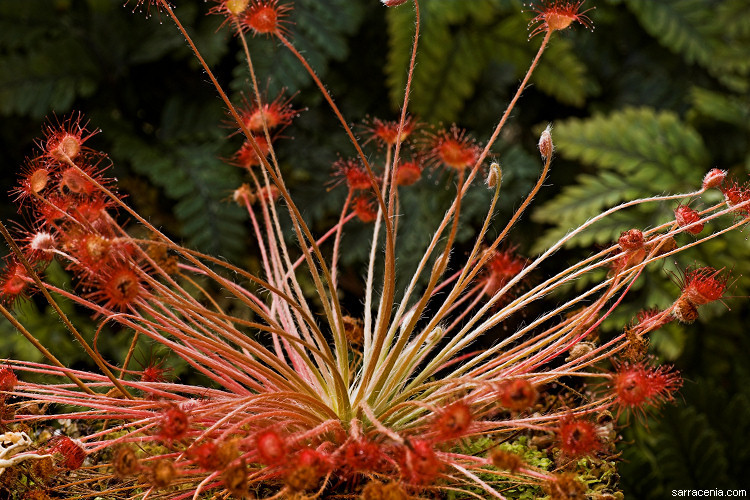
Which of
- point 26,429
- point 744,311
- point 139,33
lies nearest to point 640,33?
point 744,311

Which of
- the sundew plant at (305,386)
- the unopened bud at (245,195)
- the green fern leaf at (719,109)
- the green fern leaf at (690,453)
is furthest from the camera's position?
the green fern leaf at (719,109)

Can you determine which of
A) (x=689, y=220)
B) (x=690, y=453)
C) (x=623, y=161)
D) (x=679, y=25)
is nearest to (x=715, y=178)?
(x=689, y=220)

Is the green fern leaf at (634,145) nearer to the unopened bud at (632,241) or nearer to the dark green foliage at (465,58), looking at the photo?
the dark green foliage at (465,58)

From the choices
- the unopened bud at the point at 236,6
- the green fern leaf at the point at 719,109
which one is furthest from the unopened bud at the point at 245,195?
the green fern leaf at the point at 719,109

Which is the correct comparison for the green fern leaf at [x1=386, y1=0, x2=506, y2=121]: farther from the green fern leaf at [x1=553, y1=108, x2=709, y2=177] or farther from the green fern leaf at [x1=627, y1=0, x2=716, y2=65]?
the green fern leaf at [x1=627, y1=0, x2=716, y2=65]

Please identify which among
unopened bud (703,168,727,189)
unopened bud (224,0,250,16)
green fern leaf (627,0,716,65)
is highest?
green fern leaf (627,0,716,65)

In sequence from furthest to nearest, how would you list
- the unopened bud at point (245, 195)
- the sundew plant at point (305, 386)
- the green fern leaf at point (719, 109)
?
the green fern leaf at point (719, 109), the unopened bud at point (245, 195), the sundew plant at point (305, 386)

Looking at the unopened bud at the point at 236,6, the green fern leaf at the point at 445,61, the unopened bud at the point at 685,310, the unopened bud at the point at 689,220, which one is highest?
the green fern leaf at the point at 445,61

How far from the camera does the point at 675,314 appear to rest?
0.54 metres

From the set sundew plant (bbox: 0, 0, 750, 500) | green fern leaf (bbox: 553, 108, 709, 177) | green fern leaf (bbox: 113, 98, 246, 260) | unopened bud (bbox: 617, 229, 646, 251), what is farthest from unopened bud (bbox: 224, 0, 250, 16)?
green fern leaf (bbox: 553, 108, 709, 177)

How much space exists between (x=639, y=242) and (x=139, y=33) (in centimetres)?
129

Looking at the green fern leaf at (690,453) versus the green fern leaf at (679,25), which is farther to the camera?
the green fern leaf at (679,25)

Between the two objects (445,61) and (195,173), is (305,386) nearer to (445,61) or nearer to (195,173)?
(195,173)

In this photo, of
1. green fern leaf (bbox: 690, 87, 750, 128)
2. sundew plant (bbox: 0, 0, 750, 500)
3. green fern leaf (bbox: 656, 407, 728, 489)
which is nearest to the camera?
sundew plant (bbox: 0, 0, 750, 500)
